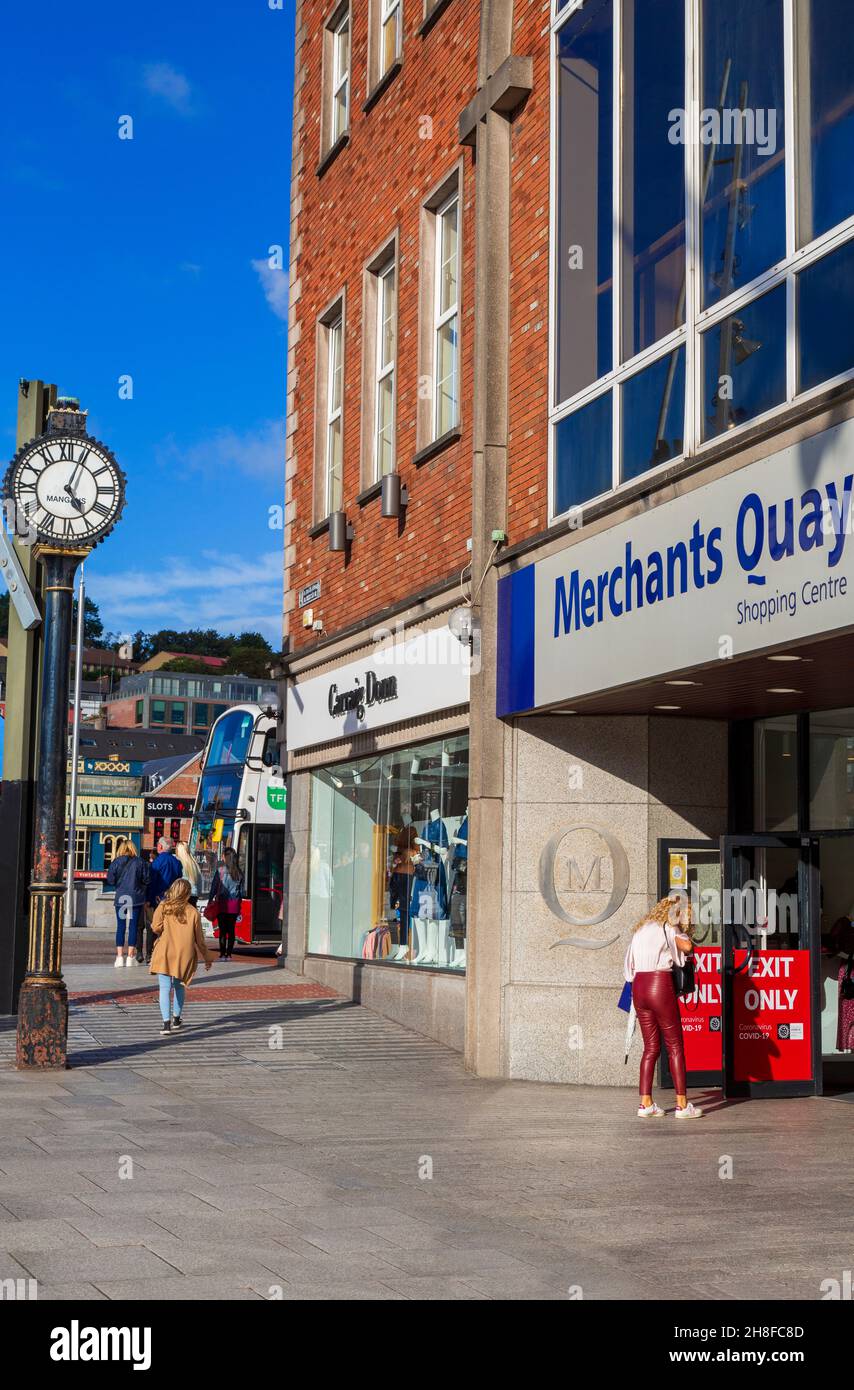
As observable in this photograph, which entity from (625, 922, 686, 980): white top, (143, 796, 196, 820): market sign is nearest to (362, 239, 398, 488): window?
(625, 922, 686, 980): white top

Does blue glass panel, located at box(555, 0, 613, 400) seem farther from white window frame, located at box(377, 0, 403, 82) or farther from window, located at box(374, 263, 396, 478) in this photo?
white window frame, located at box(377, 0, 403, 82)

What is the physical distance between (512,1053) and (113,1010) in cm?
593

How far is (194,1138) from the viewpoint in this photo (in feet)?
32.7

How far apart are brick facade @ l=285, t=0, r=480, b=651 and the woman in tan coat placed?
12.7 feet

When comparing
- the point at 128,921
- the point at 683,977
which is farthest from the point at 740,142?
the point at 128,921

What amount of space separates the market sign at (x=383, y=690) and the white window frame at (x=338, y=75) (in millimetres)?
6864

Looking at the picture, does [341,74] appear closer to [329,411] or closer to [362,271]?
[362,271]

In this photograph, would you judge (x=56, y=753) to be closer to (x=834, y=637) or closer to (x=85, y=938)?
(x=834, y=637)

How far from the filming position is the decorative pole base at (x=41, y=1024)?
13.0m

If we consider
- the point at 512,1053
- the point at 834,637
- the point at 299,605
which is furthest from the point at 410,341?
the point at 834,637

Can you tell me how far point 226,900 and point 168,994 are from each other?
1267cm

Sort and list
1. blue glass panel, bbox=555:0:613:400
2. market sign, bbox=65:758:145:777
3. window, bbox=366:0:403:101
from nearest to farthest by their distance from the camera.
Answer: blue glass panel, bbox=555:0:613:400
window, bbox=366:0:403:101
market sign, bbox=65:758:145:777

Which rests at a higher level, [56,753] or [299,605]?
[299,605]

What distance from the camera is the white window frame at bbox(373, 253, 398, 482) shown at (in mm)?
17797
